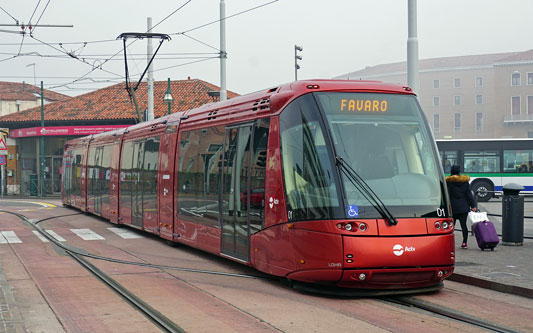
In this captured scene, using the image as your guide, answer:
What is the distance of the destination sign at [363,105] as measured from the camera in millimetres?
9727

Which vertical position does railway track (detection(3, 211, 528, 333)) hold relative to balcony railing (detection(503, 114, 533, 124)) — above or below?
below

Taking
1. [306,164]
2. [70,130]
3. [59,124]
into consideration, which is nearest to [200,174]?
[306,164]

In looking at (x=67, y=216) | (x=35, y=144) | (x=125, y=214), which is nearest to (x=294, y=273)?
(x=125, y=214)

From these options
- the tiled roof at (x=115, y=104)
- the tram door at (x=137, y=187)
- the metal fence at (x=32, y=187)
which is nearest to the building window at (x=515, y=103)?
the tiled roof at (x=115, y=104)

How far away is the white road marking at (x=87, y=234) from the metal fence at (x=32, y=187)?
28.9 metres

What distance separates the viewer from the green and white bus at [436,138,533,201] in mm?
35000

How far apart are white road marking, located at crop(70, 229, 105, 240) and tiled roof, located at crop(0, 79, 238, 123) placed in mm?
29729

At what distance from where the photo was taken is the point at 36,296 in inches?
378

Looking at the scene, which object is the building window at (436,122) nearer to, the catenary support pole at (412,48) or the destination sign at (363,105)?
the catenary support pole at (412,48)

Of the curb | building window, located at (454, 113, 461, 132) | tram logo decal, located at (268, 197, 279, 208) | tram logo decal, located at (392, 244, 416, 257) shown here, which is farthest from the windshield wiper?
building window, located at (454, 113, 461, 132)

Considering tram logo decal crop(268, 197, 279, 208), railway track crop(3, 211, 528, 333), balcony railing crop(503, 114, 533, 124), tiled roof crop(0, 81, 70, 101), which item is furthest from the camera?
balcony railing crop(503, 114, 533, 124)

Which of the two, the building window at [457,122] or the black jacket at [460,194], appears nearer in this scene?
the black jacket at [460,194]

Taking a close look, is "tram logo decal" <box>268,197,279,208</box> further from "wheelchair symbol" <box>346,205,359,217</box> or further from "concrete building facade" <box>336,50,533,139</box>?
"concrete building facade" <box>336,50,533,139</box>

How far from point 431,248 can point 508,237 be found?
6.06 m
